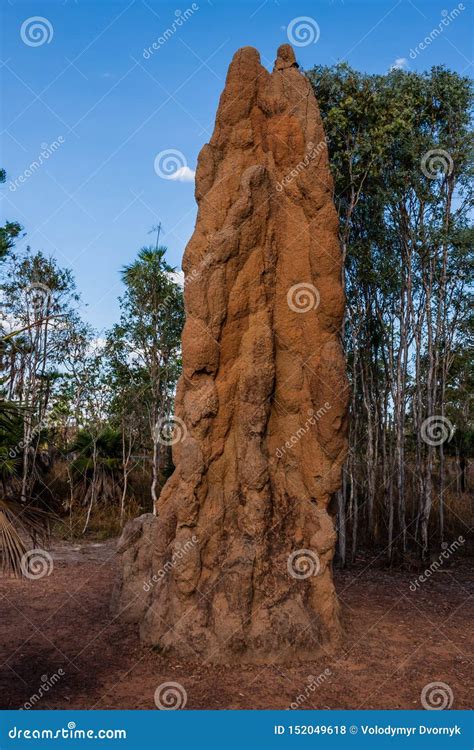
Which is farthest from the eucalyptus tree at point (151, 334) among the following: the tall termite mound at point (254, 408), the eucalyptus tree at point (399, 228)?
the tall termite mound at point (254, 408)

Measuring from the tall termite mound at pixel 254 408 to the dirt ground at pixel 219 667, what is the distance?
0.32 metres

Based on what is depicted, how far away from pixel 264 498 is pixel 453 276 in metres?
8.96

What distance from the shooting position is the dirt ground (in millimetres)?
5629

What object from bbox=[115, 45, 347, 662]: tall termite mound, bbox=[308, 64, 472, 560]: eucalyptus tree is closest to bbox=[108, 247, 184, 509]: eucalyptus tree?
bbox=[308, 64, 472, 560]: eucalyptus tree

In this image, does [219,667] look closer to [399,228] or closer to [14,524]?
[14,524]

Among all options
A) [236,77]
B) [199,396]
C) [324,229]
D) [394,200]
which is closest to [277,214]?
[324,229]

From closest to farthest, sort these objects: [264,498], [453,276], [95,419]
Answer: [264,498] < [453,276] < [95,419]

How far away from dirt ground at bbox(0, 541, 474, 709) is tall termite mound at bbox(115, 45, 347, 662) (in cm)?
32

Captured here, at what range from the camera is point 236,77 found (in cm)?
769

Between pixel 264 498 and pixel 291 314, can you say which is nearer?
pixel 264 498

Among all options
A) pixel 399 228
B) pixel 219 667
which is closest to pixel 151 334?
pixel 399 228

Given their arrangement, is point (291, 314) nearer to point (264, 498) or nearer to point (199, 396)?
point (199, 396)

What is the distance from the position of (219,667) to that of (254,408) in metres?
2.59

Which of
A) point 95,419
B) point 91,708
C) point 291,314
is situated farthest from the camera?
point 95,419
